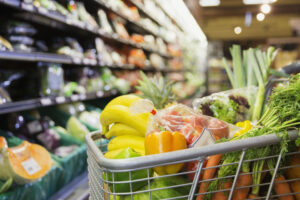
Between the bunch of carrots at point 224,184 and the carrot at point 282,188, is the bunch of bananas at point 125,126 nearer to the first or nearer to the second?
the bunch of carrots at point 224,184

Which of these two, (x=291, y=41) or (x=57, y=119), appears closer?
(x=57, y=119)

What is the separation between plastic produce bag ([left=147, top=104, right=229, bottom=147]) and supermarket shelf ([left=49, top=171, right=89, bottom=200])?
150cm

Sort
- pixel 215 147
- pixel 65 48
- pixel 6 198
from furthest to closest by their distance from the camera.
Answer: pixel 65 48, pixel 6 198, pixel 215 147

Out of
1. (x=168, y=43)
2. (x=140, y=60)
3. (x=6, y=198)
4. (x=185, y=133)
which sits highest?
(x=168, y=43)

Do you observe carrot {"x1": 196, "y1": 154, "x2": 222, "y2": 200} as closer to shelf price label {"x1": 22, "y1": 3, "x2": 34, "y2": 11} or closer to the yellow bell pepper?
the yellow bell pepper

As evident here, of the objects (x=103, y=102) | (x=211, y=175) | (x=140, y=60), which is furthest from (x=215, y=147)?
(x=140, y=60)

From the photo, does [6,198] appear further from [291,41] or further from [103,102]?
[291,41]

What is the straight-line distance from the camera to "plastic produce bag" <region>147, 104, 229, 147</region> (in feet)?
2.77

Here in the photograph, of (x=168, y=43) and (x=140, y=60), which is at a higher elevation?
(x=168, y=43)

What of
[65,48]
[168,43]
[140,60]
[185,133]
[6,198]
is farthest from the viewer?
[168,43]

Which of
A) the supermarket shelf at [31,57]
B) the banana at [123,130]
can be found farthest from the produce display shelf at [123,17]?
the banana at [123,130]

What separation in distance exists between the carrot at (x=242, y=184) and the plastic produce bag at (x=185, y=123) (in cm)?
18

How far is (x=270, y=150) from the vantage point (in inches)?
27.3

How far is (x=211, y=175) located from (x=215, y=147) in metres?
0.09
